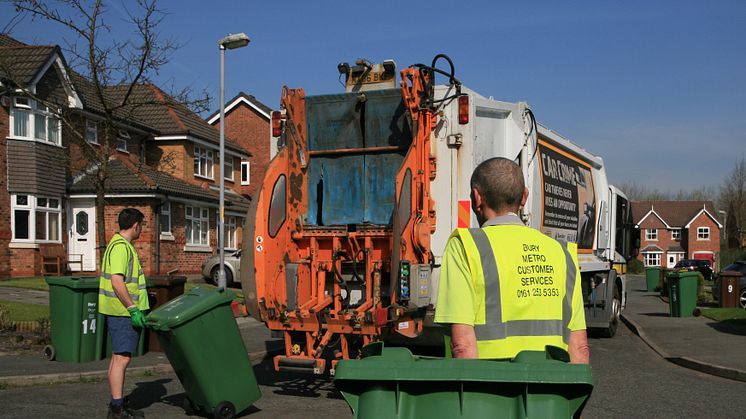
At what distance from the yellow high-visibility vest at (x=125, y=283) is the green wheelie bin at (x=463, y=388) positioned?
179 inches

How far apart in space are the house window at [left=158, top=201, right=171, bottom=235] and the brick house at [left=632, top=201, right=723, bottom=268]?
223 feet

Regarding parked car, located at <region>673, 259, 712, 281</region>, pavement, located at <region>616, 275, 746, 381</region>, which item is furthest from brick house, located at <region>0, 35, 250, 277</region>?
parked car, located at <region>673, 259, 712, 281</region>

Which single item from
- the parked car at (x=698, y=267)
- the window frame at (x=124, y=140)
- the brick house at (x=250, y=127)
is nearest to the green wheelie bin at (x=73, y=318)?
the window frame at (x=124, y=140)

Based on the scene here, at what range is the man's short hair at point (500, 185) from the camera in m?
2.88

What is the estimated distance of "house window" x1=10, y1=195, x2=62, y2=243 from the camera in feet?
77.7

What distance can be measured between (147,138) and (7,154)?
8.01 metres

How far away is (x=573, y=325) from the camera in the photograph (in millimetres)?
2914

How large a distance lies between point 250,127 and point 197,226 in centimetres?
1261

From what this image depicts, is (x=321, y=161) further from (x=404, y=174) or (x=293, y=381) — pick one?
(x=293, y=381)

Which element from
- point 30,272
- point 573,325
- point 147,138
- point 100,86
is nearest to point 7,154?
point 30,272

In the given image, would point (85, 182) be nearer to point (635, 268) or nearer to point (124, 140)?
point (124, 140)

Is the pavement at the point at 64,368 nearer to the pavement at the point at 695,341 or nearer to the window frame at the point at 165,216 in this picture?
the pavement at the point at 695,341

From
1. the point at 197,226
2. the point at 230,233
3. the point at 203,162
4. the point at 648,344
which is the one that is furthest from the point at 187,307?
the point at 230,233

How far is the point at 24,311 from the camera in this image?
14281 mm
